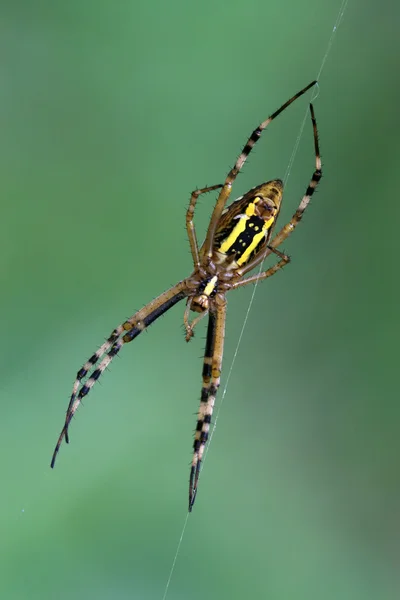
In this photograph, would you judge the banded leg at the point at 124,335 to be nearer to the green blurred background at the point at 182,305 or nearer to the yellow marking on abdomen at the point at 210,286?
the yellow marking on abdomen at the point at 210,286

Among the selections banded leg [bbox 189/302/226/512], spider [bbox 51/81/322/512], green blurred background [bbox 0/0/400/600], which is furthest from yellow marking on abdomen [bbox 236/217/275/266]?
green blurred background [bbox 0/0/400/600]

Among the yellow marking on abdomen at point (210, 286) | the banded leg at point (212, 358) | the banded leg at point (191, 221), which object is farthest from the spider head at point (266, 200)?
the banded leg at point (212, 358)

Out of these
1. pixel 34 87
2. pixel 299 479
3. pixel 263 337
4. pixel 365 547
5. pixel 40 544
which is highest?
pixel 34 87

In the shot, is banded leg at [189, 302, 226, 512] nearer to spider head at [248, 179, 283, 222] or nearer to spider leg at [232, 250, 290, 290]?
spider leg at [232, 250, 290, 290]

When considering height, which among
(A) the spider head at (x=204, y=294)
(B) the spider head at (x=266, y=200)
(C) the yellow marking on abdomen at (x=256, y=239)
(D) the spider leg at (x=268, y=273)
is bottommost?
(A) the spider head at (x=204, y=294)

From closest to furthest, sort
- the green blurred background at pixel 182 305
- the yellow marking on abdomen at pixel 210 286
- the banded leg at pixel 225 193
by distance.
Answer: the banded leg at pixel 225 193 < the yellow marking on abdomen at pixel 210 286 < the green blurred background at pixel 182 305

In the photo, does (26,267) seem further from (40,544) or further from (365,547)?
(365,547)

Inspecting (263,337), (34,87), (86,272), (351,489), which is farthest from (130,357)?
(34,87)
